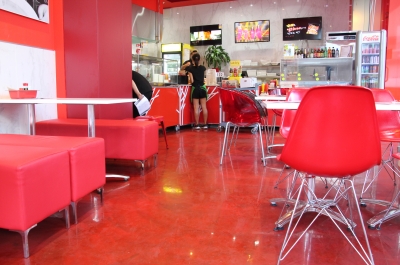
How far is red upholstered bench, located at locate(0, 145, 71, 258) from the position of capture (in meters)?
2.03

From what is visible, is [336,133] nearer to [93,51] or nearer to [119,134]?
[119,134]

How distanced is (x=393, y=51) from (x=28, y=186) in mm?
7719

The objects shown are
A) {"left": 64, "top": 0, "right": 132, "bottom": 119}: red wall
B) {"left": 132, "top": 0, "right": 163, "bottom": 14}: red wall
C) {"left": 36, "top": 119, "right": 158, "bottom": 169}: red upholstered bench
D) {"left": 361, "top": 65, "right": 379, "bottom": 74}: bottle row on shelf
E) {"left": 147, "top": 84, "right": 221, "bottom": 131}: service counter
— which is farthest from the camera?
{"left": 132, "top": 0, "right": 163, "bottom": 14}: red wall

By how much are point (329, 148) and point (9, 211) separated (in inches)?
70.9

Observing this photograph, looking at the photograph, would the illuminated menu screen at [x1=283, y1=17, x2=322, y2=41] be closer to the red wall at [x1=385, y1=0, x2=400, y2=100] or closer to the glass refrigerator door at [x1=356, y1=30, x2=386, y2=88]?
the glass refrigerator door at [x1=356, y1=30, x2=386, y2=88]

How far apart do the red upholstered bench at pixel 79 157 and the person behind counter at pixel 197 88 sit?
5328 mm

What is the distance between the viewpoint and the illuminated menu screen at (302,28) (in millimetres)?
9773

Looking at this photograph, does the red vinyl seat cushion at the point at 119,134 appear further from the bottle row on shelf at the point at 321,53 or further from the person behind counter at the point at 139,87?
the bottle row on shelf at the point at 321,53

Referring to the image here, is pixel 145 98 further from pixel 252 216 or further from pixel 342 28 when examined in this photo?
pixel 342 28

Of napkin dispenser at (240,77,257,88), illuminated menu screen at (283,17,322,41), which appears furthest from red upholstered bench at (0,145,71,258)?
illuminated menu screen at (283,17,322,41)

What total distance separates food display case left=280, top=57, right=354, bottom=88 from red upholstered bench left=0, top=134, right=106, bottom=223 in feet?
16.6

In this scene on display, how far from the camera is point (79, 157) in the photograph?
102 inches

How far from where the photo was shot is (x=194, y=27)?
11141 mm

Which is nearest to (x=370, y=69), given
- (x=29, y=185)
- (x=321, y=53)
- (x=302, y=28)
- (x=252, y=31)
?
(x=321, y=53)
